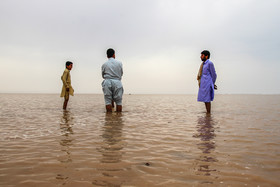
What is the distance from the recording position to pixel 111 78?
742 cm

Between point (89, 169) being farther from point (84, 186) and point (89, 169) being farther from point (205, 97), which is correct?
point (205, 97)

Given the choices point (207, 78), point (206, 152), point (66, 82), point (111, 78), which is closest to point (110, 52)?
point (111, 78)

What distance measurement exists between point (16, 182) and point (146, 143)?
1828 millimetres

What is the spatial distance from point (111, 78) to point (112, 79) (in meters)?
0.05

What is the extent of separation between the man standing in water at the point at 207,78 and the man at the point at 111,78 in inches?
115

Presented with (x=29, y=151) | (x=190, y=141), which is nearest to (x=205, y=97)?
(x=190, y=141)

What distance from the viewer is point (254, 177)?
1981 mm

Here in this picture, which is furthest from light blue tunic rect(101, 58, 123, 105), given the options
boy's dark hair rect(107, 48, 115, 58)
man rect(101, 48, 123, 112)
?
boy's dark hair rect(107, 48, 115, 58)

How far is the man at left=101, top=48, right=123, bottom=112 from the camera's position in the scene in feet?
24.2

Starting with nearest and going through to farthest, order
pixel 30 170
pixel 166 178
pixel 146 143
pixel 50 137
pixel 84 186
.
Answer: pixel 84 186 < pixel 166 178 < pixel 30 170 < pixel 146 143 < pixel 50 137

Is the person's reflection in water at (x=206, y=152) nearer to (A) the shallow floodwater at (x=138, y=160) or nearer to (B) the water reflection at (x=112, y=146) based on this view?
(A) the shallow floodwater at (x=138, y=160)

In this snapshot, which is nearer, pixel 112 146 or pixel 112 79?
pixel 112 146

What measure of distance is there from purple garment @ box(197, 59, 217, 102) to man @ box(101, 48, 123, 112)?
2.92 metres

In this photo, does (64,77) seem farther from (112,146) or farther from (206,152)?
(206,152)
